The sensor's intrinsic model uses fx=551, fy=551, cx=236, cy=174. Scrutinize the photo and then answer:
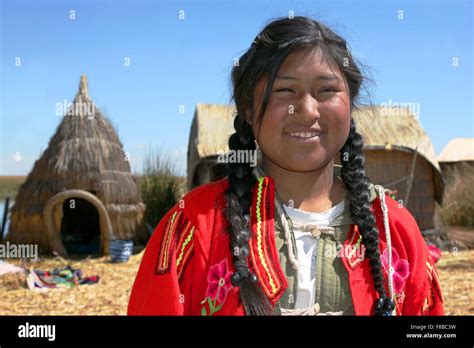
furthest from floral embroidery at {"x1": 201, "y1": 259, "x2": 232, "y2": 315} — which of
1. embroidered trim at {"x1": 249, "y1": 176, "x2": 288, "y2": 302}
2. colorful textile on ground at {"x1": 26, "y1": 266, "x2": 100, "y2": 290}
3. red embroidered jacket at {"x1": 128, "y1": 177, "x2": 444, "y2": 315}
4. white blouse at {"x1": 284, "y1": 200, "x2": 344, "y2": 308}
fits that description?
colorful textile on ground at {"x1": 26, "y1": 266, "x2": 100, "y2": 290}

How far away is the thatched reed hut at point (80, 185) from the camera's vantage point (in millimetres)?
9344

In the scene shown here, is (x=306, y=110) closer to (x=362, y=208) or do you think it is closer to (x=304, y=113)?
(x=304, y=113)

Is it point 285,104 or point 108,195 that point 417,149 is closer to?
point 108,195

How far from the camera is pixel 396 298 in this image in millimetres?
1792

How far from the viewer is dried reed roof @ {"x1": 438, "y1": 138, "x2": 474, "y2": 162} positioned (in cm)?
1706

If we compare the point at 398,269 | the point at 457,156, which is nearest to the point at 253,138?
the point at 398,269

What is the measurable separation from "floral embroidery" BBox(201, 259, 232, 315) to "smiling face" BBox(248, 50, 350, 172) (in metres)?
0.40

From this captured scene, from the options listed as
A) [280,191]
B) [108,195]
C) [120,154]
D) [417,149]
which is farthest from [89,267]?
[280,191]

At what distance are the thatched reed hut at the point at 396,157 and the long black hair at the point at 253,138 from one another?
7584mm

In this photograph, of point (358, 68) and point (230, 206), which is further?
point (358, 68)

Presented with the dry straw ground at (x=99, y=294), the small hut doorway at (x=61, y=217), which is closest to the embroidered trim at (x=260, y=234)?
the dry straw ground at (x=99, y=294)

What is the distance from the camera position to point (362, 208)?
6.00 ft

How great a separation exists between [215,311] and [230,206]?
329 millimetres

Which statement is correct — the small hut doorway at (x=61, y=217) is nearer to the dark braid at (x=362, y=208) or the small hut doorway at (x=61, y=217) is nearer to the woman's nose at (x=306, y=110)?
the dark braid at (x=362, y=208)
